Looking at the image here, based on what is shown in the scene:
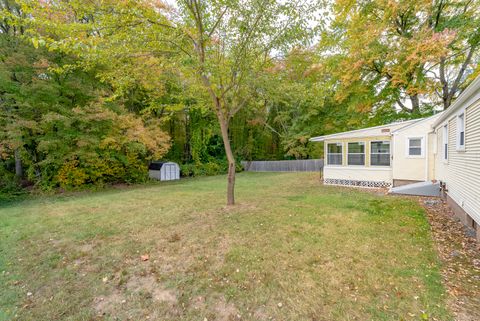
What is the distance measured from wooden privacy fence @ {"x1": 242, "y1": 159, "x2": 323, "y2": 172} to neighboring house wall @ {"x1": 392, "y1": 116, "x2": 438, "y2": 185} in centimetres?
970

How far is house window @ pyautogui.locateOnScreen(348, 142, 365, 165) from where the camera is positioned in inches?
420

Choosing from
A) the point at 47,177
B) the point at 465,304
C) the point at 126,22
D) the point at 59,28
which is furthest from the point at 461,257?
the point at 47,177

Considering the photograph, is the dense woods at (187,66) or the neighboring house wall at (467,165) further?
the dense woods at (187,66)

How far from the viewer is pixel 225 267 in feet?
11.0

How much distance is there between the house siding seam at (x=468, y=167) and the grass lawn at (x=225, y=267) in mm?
906

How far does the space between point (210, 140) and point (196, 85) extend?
1394 centimetres

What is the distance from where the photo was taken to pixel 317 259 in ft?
11.5

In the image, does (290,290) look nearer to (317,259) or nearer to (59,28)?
(317,259)

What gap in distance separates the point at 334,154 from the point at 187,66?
890 cm

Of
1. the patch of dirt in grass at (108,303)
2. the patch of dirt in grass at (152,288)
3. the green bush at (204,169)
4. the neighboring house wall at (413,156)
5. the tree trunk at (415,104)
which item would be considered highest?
the tree trunk at (415,104)

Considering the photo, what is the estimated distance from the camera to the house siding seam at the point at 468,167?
4.24 m

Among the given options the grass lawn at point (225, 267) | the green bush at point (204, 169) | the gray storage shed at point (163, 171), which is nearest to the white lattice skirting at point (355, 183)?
the grass lawn at point (225, 267)

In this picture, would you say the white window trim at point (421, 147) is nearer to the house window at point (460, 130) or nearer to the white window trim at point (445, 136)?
the white window trim at point (445, 136)

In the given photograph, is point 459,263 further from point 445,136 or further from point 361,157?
point 361,157
